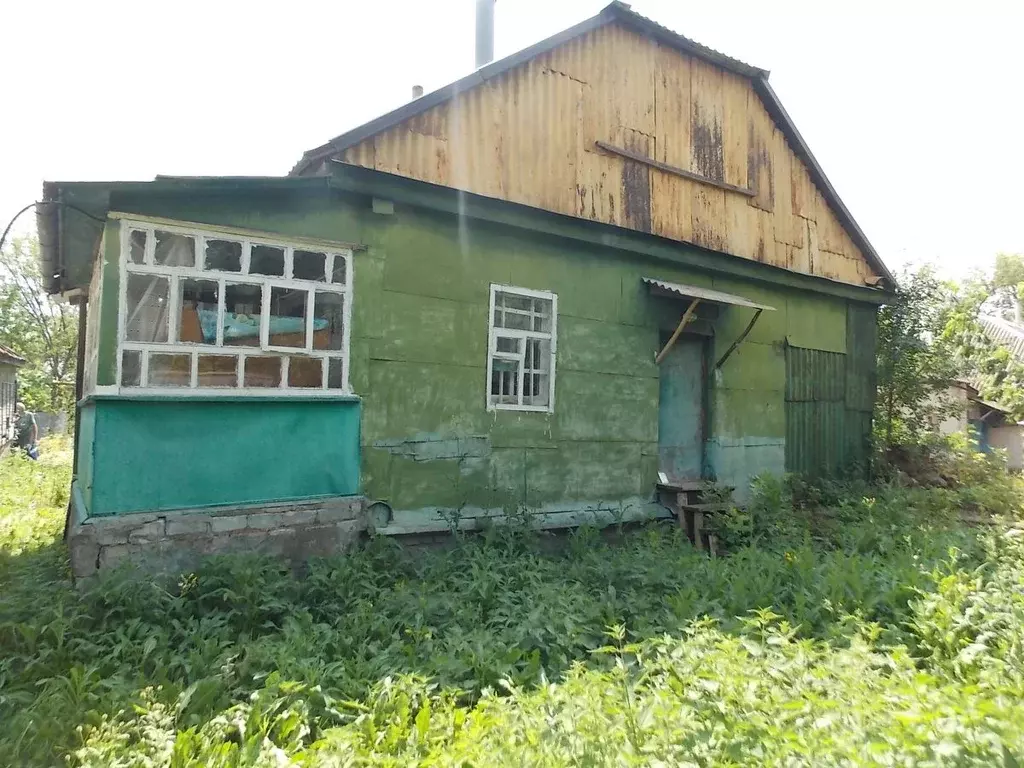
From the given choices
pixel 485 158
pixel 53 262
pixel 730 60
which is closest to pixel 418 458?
pixel 485 158

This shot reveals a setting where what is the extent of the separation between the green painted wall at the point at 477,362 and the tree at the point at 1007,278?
144ft

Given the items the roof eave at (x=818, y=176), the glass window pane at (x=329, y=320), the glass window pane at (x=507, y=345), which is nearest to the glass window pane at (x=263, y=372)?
the glass window pane at (x=329, y=320)

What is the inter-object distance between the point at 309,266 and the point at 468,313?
5.61 feet

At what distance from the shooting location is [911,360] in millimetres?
12094

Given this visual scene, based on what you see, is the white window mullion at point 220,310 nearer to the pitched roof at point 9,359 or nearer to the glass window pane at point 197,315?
the glass window pane at point 197,315

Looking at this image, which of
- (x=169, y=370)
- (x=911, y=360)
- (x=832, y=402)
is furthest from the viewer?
(x=911, y=360)

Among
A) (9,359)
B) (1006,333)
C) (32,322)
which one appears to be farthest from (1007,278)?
(32,322)

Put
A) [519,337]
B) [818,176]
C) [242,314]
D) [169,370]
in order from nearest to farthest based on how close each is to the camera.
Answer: [169,370] < [242,314] < [519,337] < [818,176]

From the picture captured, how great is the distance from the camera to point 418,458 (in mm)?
6426

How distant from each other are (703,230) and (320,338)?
5655 mm

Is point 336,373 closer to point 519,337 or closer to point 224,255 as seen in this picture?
point 224,255

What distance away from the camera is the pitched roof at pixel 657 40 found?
6051 mm

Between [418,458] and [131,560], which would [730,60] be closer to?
[418,458]

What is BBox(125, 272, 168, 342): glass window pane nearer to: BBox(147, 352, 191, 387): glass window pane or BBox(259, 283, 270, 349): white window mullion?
BBox(147, 352, 191, 387): glass window pane
